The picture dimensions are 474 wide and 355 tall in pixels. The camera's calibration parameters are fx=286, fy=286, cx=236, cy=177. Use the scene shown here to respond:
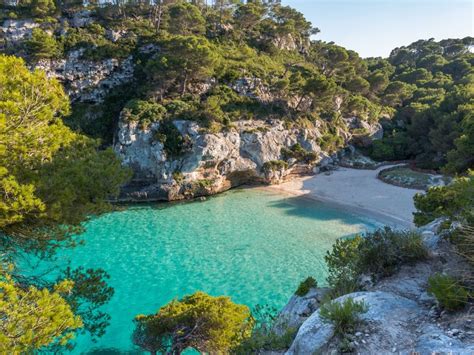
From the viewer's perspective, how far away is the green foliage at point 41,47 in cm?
3425

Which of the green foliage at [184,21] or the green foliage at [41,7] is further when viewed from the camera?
the green foliage at [184,21]

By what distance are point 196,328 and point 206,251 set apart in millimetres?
10054

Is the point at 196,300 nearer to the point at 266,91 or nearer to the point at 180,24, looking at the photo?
the point at 266,91

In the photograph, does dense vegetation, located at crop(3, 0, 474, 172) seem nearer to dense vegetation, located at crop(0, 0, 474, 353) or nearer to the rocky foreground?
dense vegetation, located at crop(0, 0, 474, 353)

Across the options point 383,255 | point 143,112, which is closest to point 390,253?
point 383,255

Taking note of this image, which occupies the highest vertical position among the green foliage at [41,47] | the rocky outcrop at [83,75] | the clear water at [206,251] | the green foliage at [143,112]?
the green foliage at [41,47]

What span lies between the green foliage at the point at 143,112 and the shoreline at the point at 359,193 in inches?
570

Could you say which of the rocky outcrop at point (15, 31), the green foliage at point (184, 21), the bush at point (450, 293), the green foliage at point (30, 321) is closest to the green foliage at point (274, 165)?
the bush at point (450, 293)

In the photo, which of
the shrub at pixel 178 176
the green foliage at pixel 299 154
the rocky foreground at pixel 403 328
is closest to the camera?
the rocky foreground at pixel 403 328

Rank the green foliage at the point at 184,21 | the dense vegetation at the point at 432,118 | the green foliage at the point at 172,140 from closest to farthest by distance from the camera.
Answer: the dense vegetation at the point at 432,118
the green foliage at the point at 172,140
the green foliage at the point at 184,21

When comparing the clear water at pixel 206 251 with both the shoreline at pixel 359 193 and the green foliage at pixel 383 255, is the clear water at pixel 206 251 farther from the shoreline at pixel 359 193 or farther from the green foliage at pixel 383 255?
the green foliage at pixel 383 255

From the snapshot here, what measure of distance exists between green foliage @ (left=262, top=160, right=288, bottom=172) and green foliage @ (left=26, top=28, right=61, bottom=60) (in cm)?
2951

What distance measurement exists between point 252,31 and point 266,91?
76.5ft

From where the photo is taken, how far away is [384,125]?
48719mm
